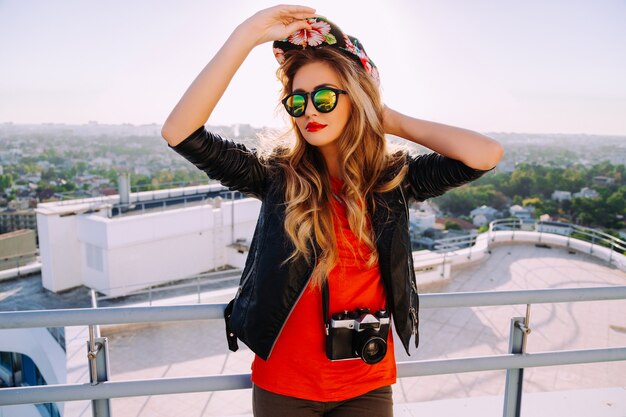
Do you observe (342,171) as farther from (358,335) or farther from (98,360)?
(98,360)

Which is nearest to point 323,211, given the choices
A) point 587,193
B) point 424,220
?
point 424,220

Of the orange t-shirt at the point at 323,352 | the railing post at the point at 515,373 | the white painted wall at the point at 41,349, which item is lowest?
the white painted wall at the point at 41,349

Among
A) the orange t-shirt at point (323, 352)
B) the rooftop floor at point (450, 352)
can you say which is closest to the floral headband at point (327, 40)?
the orange t-shirt at point (323, 352)

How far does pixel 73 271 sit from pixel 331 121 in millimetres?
14088

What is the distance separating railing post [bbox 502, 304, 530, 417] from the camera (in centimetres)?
177

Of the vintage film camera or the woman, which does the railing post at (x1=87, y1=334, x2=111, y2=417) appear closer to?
the woman

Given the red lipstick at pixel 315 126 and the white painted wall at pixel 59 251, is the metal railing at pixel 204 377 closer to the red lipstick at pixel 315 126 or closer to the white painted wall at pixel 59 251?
the red lipstick at pixel 315 126

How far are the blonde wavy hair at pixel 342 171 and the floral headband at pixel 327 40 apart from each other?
0.06ft

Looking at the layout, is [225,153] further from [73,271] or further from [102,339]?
[73,271]

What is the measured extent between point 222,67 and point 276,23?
0.72 ft

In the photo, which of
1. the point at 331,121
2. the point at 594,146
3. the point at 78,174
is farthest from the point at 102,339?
the point at 594,146

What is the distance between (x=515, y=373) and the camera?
186 cm

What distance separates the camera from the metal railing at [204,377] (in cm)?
142

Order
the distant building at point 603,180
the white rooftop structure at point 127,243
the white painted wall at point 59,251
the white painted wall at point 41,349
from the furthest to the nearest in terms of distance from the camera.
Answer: the distant building at point 603,180 < the white painted wall at point 59,251 < the white rooftop structure at point 127,243 < the white painted wall at point 41,349
